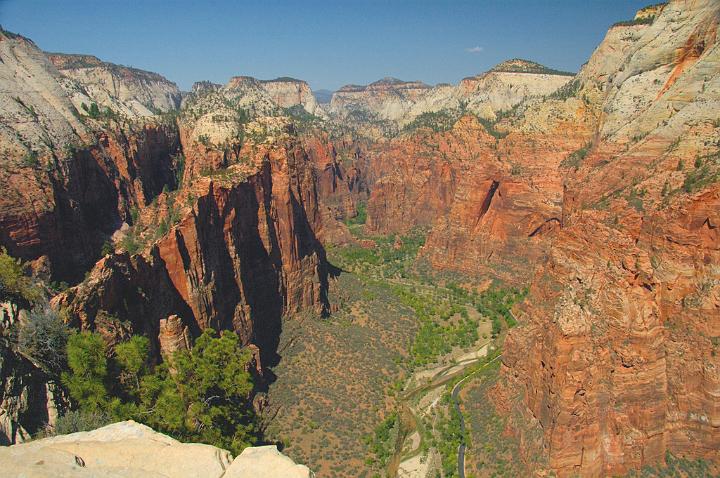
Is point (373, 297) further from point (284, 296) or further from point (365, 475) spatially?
point (365, 475)

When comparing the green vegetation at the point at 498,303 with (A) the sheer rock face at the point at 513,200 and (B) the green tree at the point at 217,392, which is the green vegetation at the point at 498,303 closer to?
(A) the sheer rock face at the point at 513,200

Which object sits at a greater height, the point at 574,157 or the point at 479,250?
the point at 574,157

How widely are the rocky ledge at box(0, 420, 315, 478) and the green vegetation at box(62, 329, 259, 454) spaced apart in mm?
7120

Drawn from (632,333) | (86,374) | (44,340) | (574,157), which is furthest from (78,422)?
(574,157)

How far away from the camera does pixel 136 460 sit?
13.6 meters

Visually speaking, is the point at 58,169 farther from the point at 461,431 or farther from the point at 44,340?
the point at 461,431

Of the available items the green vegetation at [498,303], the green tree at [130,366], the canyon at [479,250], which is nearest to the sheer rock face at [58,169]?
the canyon at [479,250]

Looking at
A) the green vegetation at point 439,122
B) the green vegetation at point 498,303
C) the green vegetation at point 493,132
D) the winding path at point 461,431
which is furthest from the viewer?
the green vegetation at point 439,122

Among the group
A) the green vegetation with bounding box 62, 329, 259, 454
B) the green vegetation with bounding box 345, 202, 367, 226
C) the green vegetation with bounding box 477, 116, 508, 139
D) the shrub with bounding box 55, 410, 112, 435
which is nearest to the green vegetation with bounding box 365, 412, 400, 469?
the green vegetation with bounding box 62, 329, 259, 454

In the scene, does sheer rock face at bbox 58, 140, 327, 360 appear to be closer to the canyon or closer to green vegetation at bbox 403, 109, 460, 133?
the canyon

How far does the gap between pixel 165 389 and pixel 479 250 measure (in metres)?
66.3

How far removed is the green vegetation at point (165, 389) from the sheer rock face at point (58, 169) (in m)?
19.1

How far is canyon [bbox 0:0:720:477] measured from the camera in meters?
31.4

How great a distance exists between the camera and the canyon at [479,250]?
3142 centimetres
